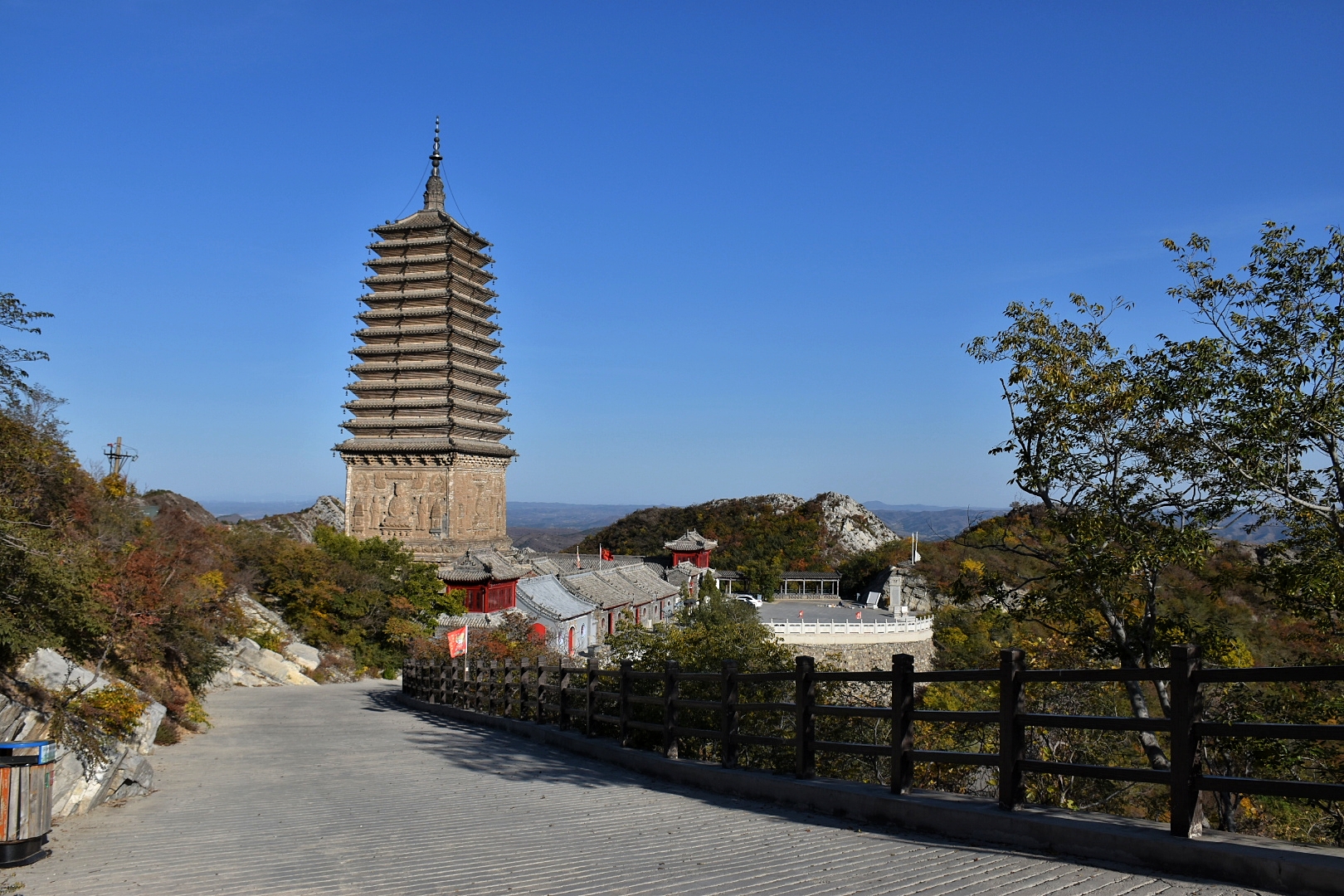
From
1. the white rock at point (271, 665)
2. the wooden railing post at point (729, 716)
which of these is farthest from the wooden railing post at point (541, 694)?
the white rock at point (271, 665)

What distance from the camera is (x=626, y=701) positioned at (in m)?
11.2

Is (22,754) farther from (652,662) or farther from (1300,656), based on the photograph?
(1300,656)

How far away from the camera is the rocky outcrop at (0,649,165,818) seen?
912 cm

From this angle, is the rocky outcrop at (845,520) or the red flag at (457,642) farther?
the rocky outcrop at (845,520)

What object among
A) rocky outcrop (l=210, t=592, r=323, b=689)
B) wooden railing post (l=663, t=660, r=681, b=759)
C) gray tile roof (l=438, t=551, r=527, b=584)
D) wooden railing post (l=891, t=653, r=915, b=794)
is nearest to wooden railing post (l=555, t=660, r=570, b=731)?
wooden railing post (l=663, t=660, r=681, b=759)

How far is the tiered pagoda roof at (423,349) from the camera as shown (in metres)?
47.8

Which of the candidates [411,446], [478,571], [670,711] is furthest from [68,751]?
[411,446]

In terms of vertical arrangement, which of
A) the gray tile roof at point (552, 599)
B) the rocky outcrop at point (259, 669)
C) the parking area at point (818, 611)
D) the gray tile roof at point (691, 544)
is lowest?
the parking area at point (818, 611)

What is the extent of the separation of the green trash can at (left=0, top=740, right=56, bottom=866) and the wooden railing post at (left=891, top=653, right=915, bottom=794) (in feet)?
21.2

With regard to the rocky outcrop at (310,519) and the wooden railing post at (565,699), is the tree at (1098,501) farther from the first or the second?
the rocky outcrop at (310,519)

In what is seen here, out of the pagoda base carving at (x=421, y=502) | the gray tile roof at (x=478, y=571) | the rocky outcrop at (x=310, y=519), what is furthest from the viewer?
the rocky outcrop at (x=310, y=519)

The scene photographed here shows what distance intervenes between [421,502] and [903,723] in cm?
4277

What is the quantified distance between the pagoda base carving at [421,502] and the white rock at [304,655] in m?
13.3

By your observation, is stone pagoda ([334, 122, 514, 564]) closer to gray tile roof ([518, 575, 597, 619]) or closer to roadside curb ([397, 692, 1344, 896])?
gray tile roof ([518, 575, 597, 619])
